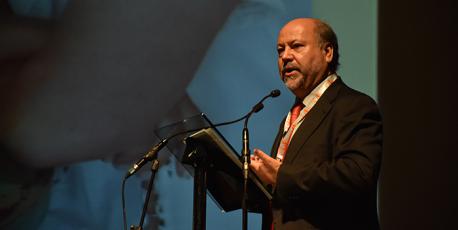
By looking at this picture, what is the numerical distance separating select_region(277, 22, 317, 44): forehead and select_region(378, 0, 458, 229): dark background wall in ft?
3.54

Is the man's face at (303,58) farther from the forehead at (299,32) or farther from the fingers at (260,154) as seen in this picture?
the fingers at (260,154)

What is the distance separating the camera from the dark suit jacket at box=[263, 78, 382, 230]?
170cm

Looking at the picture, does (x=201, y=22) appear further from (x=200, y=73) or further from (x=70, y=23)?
(x=70, y=23)

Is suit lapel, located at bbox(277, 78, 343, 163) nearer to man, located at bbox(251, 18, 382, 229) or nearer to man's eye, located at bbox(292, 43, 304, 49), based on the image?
man, located at bbox(251, 18, 382, 229)

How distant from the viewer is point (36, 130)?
9.74 feet

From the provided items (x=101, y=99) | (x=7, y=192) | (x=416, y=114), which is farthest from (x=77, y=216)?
(x=416, y=114)

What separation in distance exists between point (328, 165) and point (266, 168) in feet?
0.66

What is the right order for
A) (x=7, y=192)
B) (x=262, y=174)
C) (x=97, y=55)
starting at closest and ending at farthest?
(x=262, y=174) < (x=7, y=192) < (x=97, y=55)

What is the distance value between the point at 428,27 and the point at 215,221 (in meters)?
1.58

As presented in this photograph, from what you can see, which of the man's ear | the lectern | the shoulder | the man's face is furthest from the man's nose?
the lectern

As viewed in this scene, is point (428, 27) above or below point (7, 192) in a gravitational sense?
above

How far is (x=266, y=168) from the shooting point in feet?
5.90

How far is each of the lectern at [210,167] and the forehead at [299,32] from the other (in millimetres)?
493

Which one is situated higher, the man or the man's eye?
the man's eye
